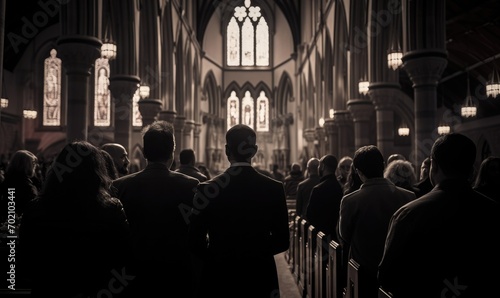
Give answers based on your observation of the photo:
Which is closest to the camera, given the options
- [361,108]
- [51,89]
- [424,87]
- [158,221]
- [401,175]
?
[158,221]

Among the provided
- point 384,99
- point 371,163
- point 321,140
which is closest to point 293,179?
point 384,99

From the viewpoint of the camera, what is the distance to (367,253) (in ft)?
12.4

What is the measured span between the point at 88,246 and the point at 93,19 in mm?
8478

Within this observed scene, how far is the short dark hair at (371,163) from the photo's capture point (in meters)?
3.80

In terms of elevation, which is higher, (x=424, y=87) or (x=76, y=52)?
(x=76, y=52)

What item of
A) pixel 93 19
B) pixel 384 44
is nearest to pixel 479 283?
pixel 93 19

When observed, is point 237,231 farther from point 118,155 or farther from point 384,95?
point 384,95

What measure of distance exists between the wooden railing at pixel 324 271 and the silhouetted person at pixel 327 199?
0.16m

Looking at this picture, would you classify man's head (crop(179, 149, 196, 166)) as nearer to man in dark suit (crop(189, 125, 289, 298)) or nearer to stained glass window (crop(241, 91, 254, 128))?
man in dark suit (crop(189, 125, 289, 298))

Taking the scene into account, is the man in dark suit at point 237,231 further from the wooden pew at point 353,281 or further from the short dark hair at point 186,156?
the short dark hair at point 186,156

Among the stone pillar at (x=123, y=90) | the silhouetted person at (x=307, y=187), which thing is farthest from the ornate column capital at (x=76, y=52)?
the silhouetted person at (x=307, y=187)

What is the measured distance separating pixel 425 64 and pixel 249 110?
1158 inches

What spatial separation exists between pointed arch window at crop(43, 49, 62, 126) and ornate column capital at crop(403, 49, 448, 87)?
21.8 meters

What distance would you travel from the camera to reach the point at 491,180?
14.0 ft
